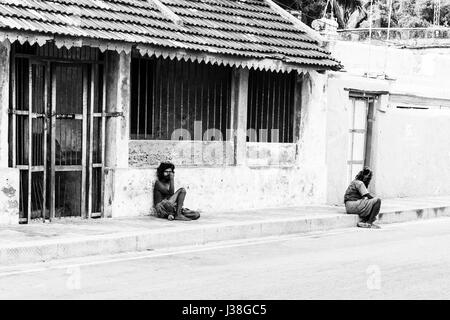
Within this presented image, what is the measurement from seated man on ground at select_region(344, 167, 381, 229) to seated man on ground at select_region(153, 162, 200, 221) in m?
3.26

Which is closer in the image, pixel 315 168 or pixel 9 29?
pixel 9 29

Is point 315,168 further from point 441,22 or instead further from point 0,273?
point 441,22

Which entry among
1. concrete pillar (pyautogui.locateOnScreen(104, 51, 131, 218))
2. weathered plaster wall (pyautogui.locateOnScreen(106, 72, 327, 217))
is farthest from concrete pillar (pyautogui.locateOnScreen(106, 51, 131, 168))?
weathered plaster wall (pyautogui.locateOnScreen(106, 72, 327, 217))

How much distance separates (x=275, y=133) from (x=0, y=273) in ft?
26.3

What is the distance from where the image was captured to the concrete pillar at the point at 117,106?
13148mm

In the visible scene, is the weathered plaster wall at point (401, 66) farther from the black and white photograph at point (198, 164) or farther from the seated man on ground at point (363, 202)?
the seated man on ground at point (363, 202)

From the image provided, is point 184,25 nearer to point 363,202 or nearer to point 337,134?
point 363,202

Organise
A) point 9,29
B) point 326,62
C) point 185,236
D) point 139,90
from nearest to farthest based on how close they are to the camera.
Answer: point 9,29 < point 185,236 < point 139,90 < point 326,62

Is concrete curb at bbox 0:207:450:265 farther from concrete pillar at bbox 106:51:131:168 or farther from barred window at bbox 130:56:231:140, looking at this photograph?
barred window at bbox 130:56:231:140

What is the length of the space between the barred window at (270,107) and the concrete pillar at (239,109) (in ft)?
1.02

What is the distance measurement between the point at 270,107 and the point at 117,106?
3.77 meters

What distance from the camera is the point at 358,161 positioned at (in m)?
18.7

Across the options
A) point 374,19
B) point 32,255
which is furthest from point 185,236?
point 374,19

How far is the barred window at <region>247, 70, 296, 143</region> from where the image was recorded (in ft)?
51.0
